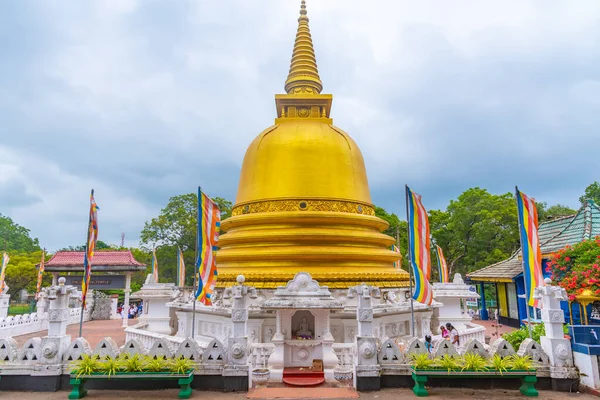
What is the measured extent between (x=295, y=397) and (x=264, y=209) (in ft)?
31.7

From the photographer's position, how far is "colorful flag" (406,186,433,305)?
11555 millimetres

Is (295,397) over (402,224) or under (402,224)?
under

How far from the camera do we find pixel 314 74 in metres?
22.9

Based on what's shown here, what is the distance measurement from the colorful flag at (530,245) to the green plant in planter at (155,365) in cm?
950

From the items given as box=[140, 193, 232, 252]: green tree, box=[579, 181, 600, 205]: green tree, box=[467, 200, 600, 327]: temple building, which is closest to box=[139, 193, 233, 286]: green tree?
box=[140, 193, 232, 252]: green tree

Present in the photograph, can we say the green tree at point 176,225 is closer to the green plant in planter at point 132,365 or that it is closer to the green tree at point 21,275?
the green tree at point 21,275

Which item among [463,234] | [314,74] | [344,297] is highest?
[314,74]

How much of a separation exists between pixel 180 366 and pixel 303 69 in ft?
57.8

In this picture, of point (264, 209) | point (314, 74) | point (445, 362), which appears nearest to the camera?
point (445, 362)

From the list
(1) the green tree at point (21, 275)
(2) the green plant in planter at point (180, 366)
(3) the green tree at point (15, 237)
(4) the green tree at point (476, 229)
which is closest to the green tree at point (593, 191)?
(4) the green tree at point (476, 229)

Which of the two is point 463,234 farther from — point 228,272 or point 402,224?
point 228,272

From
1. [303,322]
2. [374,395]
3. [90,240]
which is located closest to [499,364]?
[374,395]

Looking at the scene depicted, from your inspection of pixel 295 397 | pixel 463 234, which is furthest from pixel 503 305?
pixel 295 397

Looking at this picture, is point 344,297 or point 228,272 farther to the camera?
point 228,272
